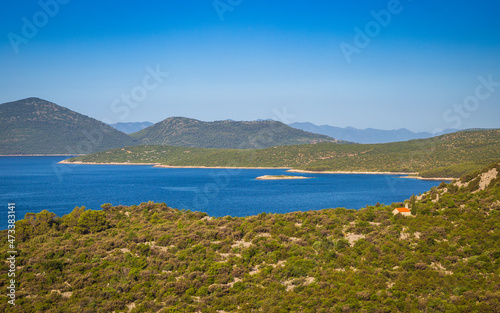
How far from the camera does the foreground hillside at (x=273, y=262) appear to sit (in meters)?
27.2

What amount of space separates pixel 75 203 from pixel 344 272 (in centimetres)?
7655

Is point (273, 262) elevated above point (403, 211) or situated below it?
below

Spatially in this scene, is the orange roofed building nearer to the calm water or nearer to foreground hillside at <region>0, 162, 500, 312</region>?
foreground hillside at <region>0, 162, 500, 312</region>

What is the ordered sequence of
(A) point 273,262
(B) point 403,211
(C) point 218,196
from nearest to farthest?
(A) point 273,262 → (B) point 403,211 → (C) point 218,196

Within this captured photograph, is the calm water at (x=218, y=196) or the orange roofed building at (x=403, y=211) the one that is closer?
the orange roofed building at (x=403, y=211)

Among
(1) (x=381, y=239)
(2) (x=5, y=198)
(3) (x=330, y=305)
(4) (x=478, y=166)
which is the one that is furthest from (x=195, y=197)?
(4) (x=478, y=166)

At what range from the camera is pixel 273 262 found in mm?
33875

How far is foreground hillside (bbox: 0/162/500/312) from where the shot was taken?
27234mm

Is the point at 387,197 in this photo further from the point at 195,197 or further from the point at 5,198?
the point at 5,198

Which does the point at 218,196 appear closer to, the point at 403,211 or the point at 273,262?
the point at 403,211

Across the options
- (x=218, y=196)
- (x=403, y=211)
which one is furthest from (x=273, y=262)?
(x=218, y=196)

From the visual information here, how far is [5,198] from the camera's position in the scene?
4072 inches

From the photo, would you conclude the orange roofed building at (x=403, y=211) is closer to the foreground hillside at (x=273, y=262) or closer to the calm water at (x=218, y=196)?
the foreground hillside at (x=273, y=262)

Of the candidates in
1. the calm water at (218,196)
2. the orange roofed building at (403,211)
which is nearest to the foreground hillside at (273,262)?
the orange roofed building at (403,211)
